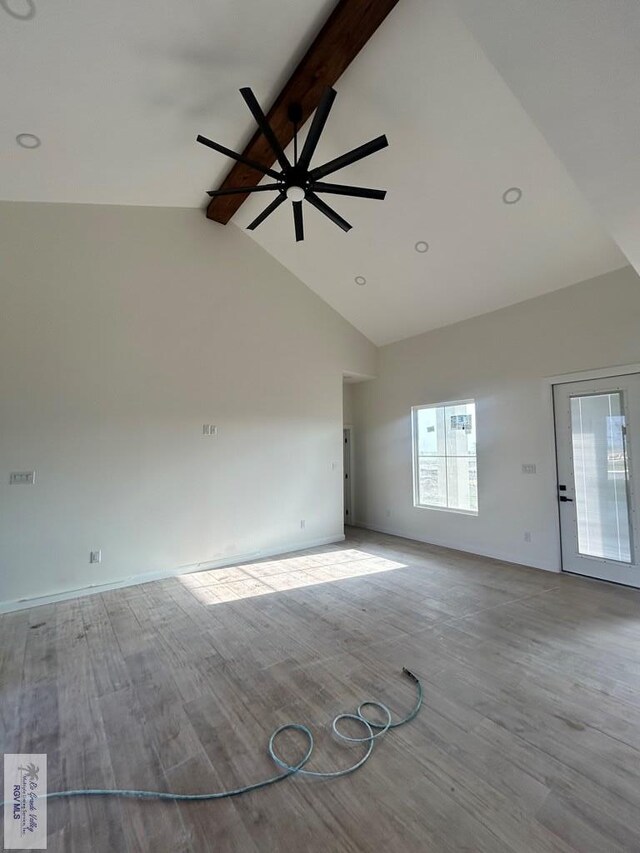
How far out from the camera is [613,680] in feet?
7.63

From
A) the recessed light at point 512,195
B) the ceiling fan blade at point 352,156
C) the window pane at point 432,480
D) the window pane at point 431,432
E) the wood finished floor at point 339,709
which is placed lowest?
the wood finished floor at point 339,709

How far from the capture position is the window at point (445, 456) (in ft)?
17.3

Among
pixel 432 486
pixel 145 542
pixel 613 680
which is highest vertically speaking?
pixel 432 486

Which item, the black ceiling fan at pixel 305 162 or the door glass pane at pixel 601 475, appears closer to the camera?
the black ceiling fan at pixel 305 162

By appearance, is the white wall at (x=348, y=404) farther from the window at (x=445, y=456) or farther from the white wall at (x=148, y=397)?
the window at (x=445, y=456)

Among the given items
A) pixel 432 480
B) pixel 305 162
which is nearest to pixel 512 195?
pixel 305 162

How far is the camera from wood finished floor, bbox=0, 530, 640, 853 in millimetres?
1435

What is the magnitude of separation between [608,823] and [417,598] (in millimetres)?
2182

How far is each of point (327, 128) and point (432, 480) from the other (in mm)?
4792

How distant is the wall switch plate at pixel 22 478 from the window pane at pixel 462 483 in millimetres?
5283

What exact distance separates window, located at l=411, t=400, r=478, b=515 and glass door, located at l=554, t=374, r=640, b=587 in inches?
45.0

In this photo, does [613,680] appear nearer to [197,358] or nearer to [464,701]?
[464,701]

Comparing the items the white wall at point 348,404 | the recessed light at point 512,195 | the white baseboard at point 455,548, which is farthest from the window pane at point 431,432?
the recessed light at point 512,195

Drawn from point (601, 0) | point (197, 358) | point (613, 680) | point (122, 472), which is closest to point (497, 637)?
point (613, 680)
